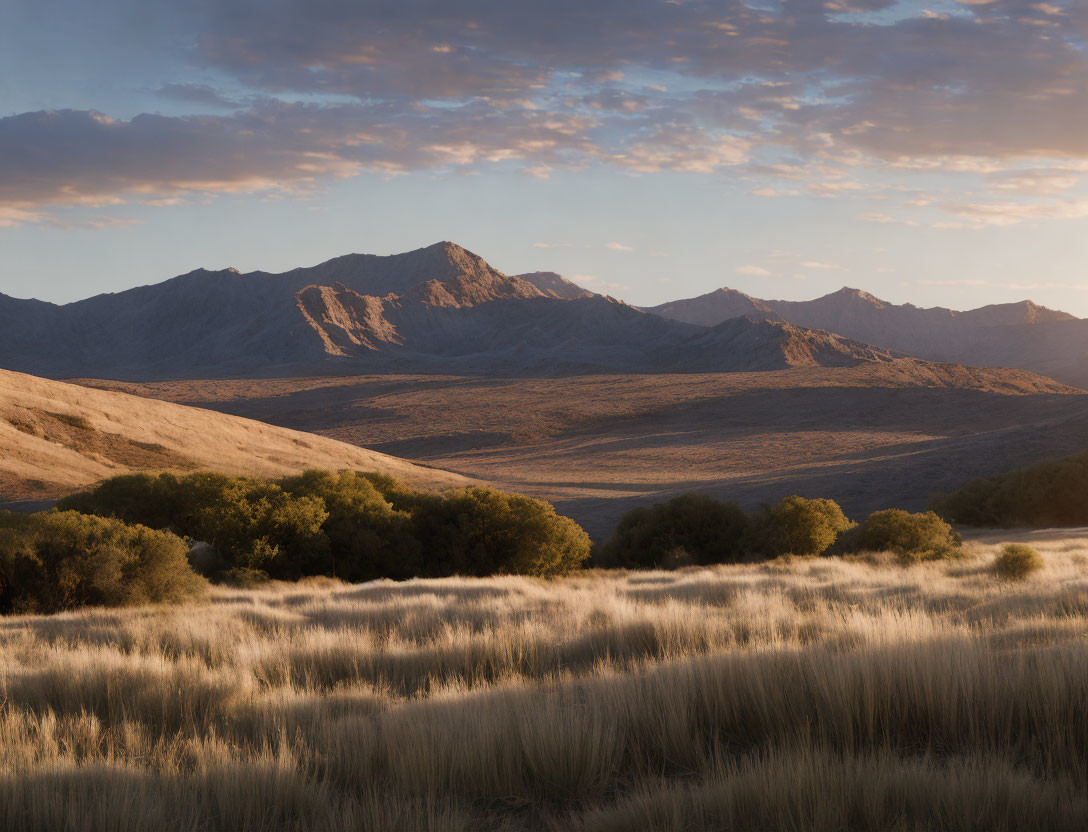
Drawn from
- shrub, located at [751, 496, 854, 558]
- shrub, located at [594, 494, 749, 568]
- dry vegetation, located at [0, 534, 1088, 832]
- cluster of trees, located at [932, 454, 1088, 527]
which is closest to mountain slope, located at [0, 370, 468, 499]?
shrub, located at [594, 494, 749, 568]

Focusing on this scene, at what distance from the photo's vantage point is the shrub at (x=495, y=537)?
22500 millimetres

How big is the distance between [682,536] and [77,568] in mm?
16697

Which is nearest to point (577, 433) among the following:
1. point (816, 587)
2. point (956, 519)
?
point (956, 519)

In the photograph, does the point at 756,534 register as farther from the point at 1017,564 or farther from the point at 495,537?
the point at 1017,564

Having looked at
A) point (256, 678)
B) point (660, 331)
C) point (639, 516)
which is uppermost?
point (660, 331)

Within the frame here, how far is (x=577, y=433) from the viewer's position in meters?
103

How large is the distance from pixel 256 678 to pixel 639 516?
68.9 ft

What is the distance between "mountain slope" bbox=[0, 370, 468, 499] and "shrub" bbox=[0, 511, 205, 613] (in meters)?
17.8

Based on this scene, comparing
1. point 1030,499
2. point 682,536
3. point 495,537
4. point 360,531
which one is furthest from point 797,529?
point 1030,499

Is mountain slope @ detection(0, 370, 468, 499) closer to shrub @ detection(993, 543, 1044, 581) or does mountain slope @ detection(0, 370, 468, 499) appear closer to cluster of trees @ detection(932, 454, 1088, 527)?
cluster of trees @ detection(932, 454, 1088, 527)

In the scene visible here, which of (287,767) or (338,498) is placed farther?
(338,498)

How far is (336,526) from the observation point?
71.3 ft

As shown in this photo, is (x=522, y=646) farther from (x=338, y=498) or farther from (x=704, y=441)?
(x=704, y=441)

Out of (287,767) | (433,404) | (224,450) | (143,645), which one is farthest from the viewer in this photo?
(433,404)
